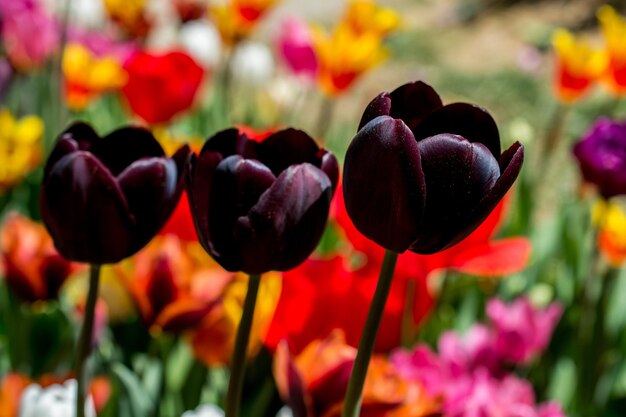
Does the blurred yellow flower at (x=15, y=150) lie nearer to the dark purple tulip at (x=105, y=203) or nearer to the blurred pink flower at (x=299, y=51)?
the blurred pink flower at (x=299, y=51)

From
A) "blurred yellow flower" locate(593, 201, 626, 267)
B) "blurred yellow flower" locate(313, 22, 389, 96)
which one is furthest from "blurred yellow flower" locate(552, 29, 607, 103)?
"blurred yellow flower" locate(593, 201, 626, 267)

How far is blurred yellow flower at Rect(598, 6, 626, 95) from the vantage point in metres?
1.52

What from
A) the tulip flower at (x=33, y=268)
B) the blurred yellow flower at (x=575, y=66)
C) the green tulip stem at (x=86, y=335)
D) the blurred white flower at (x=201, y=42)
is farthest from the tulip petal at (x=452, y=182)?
the blurred white flower at (x=201, y=42)

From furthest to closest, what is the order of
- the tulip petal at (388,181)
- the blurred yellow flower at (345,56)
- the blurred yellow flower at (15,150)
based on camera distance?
the blurred yellow flower at (345,56) → the blurred yellow flower at (15,150) → the tulip petal at (388,181)

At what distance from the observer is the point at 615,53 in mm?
1534

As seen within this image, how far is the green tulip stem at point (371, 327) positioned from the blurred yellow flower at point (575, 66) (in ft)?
4.10

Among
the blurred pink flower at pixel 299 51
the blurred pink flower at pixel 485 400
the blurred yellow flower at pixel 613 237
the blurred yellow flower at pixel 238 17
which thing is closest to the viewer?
the blurred pink flower at pixel 485 400

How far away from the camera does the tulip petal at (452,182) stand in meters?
0.46

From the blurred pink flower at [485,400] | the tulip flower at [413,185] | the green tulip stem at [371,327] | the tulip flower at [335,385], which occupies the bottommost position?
the blurred pink flower at [485,400]

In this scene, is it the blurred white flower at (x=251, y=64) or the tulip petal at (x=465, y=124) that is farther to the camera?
the blurred white flower at (x=251, y=64)

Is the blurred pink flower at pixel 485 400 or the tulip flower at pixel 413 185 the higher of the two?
the tulip flower at pixel 413 185

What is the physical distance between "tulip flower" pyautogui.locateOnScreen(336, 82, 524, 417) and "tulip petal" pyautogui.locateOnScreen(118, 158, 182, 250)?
129mm

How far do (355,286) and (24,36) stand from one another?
1327 millimetres

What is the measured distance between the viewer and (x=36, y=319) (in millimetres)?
1140
